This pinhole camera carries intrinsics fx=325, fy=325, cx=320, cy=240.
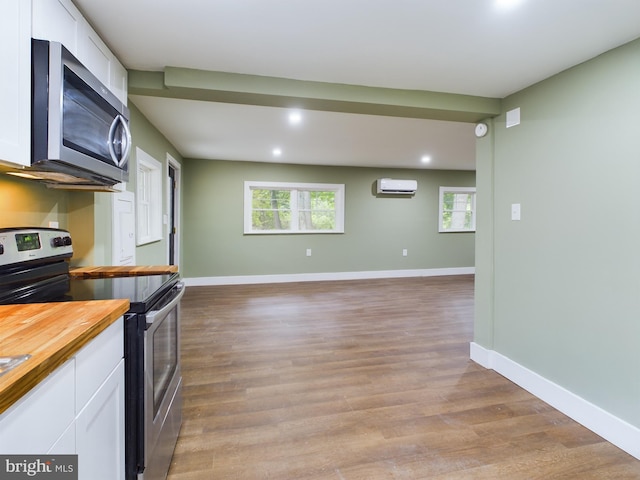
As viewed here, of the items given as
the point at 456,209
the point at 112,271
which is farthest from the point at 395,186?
the point at 112,271

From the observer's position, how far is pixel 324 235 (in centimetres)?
636

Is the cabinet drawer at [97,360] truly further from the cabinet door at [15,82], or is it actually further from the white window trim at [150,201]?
the white window trim at [150,201]

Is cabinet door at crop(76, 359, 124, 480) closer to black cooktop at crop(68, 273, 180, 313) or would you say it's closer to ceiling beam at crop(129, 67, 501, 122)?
black cooktop at crop(68, 273, 180, 313)

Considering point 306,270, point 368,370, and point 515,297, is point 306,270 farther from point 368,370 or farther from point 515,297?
point 515,297

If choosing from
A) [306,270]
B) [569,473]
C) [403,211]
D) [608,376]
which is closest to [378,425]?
[569,473]

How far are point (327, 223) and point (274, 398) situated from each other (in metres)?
4.51

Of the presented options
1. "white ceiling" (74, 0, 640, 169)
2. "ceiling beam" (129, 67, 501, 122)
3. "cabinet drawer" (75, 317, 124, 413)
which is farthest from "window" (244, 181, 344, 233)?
"cabinet drawer" (75, 317, 124, 413)

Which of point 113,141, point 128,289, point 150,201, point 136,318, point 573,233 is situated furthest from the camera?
point 150,201

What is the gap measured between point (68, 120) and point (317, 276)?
529 cm

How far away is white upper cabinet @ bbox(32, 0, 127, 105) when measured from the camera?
4.19 ft

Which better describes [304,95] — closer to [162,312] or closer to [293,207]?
[162,312]

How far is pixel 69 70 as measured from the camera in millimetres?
1261

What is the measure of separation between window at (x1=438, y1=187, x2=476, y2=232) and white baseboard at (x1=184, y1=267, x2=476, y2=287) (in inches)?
36.0

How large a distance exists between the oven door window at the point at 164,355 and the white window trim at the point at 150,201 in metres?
1.94
